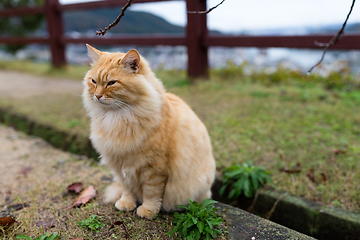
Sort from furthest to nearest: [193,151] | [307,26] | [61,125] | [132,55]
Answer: [307,26] < [61,125] < [193,151] < [132,55]

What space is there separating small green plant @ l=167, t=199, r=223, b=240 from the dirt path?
135 inches

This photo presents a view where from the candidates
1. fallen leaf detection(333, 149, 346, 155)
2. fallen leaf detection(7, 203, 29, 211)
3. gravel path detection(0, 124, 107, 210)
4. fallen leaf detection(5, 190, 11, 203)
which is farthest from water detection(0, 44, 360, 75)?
fallen leaf detection(7, 203, 29, 211)

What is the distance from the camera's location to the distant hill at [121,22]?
508 centimetres

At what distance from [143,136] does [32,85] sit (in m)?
4.61

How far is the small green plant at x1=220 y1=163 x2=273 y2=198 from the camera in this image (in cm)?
210

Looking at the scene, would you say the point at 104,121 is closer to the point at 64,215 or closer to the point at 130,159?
the point at 130,159

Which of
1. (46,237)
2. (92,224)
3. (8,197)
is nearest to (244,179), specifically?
(92,224)

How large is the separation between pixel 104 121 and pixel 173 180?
554mm

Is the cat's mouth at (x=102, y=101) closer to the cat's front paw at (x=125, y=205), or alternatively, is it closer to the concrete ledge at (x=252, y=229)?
the cat's front paw at (x=125, y=205)

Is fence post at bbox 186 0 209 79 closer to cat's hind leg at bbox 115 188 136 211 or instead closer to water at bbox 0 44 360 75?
water at bbox 0 44 360 75

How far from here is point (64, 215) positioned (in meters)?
1.77

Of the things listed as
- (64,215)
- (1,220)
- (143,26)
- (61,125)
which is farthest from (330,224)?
(143,26)

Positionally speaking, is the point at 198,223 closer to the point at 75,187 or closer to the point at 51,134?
the point at 75,187

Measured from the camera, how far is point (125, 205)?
71.4 inches
